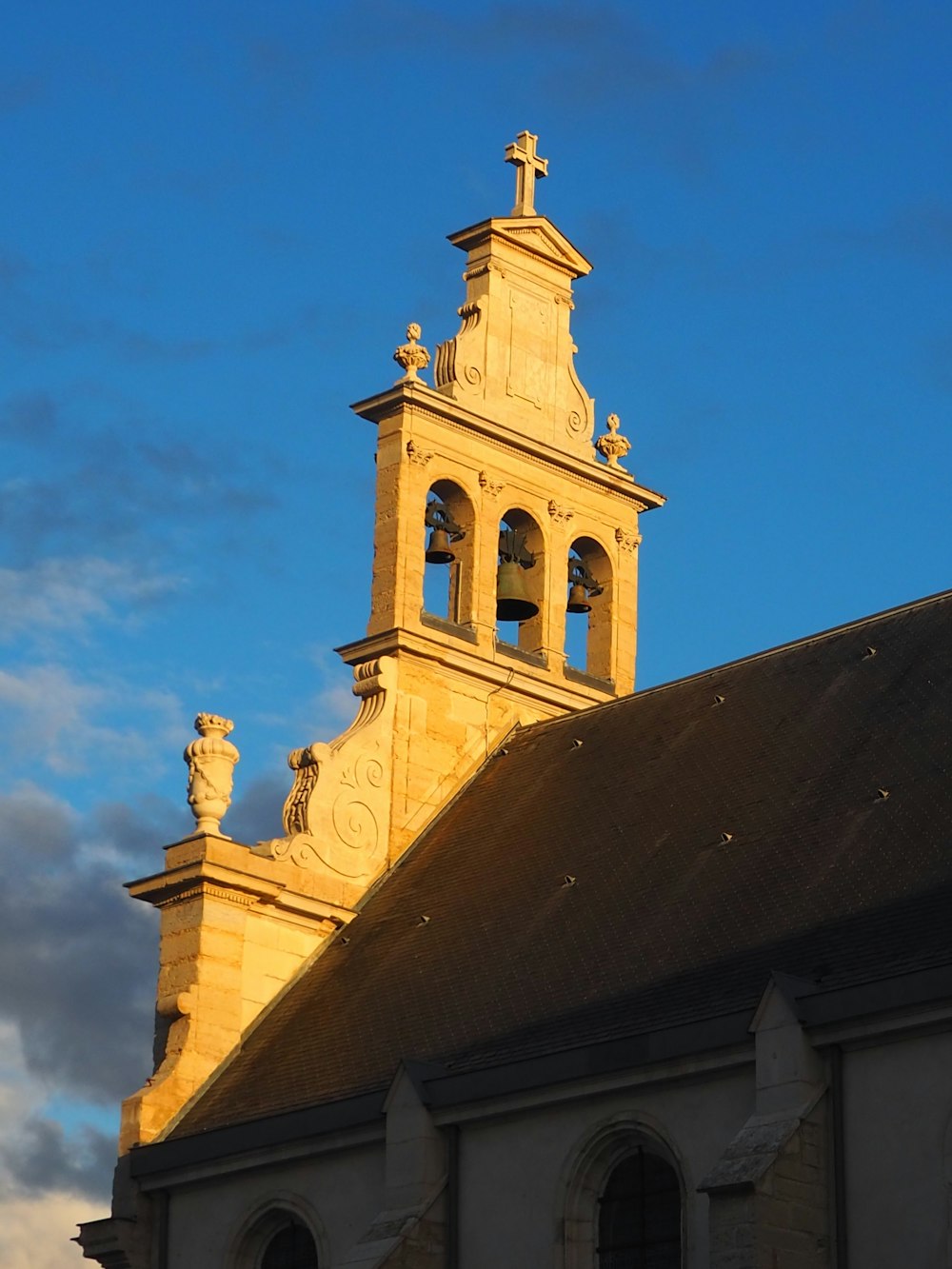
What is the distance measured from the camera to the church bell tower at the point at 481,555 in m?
46.2

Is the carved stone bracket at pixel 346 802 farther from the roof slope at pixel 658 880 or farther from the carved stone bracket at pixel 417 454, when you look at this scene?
the carved stone bracket at pixel 417 454

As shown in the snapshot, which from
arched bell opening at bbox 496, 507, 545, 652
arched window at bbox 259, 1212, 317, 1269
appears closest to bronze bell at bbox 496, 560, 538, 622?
arched bell opening at bbox 496, 507, 545, 652

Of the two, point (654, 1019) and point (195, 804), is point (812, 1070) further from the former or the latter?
point (195, 804)

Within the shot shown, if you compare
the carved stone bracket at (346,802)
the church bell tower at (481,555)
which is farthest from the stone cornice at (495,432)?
the carved stone bracket at (346,802)

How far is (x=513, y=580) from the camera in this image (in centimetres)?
4966

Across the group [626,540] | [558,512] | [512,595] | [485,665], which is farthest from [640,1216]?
[626,540]

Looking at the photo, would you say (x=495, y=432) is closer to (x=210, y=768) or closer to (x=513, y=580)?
(x=513, y=580)

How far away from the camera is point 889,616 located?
139 feet

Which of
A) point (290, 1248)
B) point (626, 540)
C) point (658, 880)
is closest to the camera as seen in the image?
point (290, 1248)

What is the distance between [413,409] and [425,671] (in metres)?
4.52

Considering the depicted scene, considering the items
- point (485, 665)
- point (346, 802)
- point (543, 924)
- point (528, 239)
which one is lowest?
point (543, 924)

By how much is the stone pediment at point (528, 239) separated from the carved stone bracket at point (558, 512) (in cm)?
453

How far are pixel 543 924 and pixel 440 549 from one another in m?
10.4

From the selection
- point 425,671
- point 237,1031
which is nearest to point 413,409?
point 425,671
